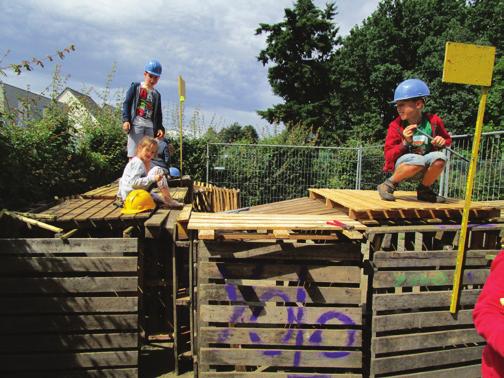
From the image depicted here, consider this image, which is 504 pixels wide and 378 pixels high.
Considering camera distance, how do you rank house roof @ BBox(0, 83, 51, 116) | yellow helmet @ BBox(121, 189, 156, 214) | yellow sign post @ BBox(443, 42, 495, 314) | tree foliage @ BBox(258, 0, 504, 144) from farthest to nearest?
tree foliage @ BBox(258, 0, 504, 144) → house roof @ BBox(0, 83, 51, 116) → yellow helmet @ BBox(121, 189, 156, 214) → yellow sign post @ BBox(443, 42, 495, 314)

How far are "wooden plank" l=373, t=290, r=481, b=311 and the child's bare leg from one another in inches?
51.5

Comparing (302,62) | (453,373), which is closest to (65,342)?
(453,373)

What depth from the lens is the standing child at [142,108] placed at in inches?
233

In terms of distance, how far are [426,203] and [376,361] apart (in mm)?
1853

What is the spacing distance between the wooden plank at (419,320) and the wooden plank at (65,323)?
234cm

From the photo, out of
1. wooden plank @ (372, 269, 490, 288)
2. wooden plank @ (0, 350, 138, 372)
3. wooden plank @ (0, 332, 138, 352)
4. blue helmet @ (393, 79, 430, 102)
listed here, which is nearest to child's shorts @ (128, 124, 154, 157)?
wooden plank @ (0, 332, 138, 352)

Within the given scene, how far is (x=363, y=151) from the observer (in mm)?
12203

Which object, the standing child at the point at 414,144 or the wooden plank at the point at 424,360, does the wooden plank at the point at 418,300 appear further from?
the standing child at the point at 414,144

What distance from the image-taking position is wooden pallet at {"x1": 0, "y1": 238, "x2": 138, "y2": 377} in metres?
3.60

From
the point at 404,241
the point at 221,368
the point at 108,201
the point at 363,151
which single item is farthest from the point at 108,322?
the point at 363,151

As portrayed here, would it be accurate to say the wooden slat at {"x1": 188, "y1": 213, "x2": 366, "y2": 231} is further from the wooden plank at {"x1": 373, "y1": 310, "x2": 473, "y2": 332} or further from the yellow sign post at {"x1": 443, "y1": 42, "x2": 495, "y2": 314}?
the yellow sign post at {"x1": 443, "y1": 42, "x2": 495, "y2": 314}

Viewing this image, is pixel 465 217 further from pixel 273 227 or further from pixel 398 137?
pixel 273 227

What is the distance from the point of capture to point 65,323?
3.65m

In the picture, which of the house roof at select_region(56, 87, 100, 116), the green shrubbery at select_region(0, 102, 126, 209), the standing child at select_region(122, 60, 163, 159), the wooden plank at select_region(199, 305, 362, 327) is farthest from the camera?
the house roof at select_region(56, 87, 100, 116)
